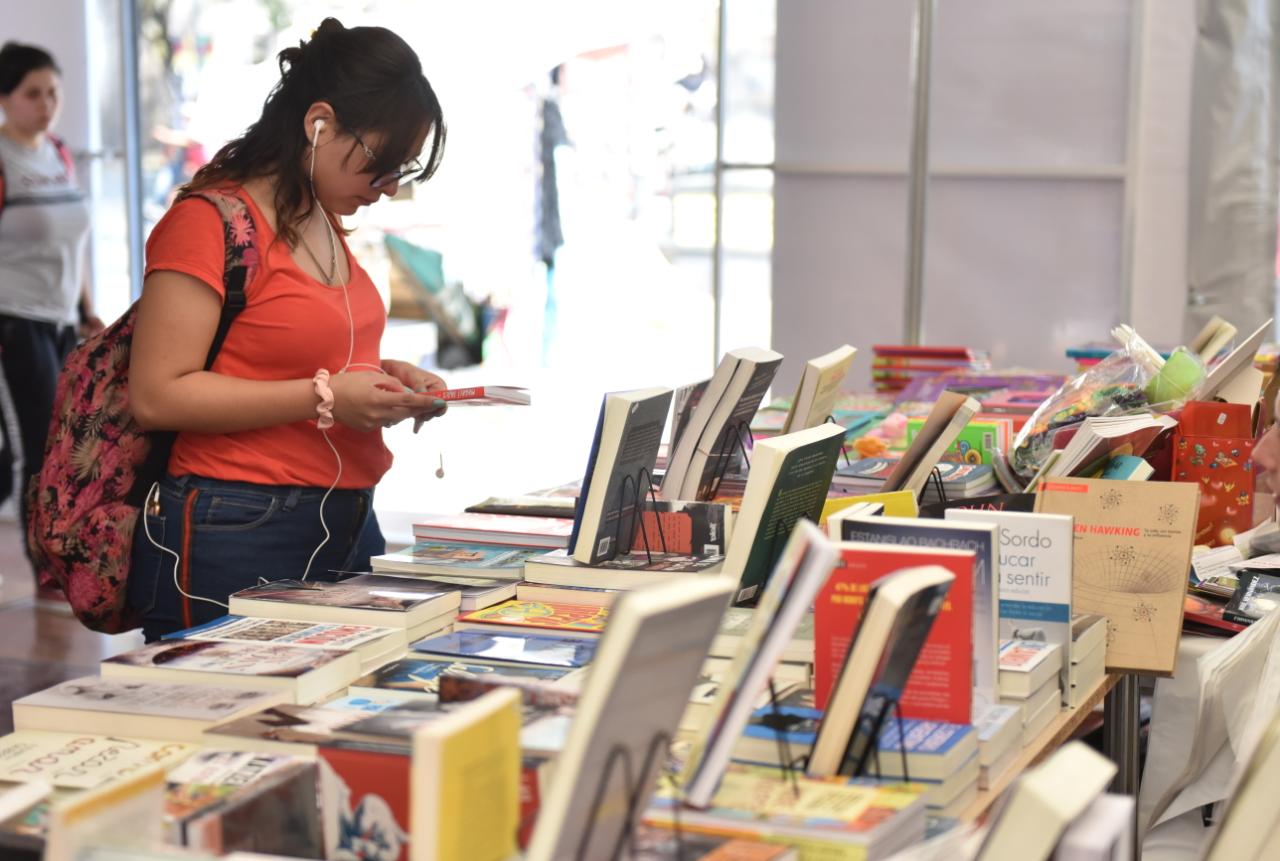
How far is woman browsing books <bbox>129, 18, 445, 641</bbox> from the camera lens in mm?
2186

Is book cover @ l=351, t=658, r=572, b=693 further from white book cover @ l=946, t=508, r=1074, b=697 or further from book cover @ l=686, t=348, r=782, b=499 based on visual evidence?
book cover @ l=686, t=348, r=782, b=499

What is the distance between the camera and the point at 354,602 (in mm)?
1984

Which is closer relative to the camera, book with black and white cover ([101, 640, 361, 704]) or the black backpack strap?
book with black and white cover ([101, 640, 361, 704])

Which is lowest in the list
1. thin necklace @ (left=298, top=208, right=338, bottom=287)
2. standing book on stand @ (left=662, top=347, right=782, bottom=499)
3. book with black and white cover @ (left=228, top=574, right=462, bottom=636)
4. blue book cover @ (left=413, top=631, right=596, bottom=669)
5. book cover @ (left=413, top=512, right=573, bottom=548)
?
blue book cover @ (left=413, top=631, right=596, bottom=669)

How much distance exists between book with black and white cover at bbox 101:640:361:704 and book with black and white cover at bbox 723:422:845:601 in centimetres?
53

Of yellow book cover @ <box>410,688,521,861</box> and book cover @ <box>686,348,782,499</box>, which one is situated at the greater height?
book cover @ <box>686,348,782,499</box>

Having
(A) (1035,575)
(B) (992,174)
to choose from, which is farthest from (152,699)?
(B) (992,174)

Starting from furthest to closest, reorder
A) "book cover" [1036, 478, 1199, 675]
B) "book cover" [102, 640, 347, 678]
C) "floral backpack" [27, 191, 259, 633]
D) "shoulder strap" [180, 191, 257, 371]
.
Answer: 1. "floral backpack" [27, 191, 259, 633]
2. "shoulder strap" [180, 191, 257, 371]
3. "book cover" [1036, 478, 1199, 675]
4. "book cover" [102, 640, 347, 678]

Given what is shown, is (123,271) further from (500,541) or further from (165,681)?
(165,681)

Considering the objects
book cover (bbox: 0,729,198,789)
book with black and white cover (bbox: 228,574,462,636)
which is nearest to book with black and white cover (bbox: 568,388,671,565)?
book with black and white cover (bbox: 228,574,462,636)

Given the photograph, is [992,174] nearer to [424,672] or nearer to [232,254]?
[232,254]

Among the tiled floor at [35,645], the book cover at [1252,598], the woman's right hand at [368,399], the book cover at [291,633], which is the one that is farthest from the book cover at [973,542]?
the tiled floor at [35,645]

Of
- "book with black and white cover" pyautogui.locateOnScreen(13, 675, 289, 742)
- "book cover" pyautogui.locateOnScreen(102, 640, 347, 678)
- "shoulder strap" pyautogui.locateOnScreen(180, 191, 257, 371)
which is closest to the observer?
"book with black and white cover" pyautogui.locateOnScreen(13, 675, 289, 742)

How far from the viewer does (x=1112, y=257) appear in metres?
5.43
